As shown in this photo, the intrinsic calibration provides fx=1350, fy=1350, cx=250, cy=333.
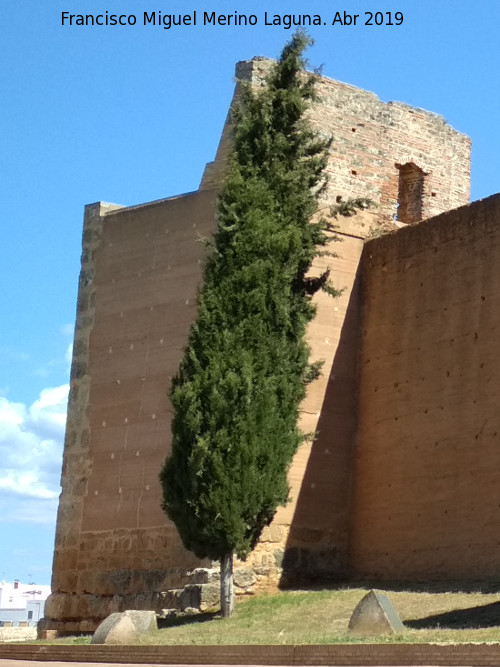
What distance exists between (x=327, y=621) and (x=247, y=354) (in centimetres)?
315

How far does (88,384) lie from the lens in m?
19.1

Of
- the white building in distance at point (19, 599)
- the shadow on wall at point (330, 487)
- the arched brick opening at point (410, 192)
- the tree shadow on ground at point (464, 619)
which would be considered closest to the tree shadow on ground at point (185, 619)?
the shadow on wall at point (330, 487)

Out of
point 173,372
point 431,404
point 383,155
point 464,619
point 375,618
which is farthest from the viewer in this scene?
point 383,155

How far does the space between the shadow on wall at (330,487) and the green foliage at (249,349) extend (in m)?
1.55

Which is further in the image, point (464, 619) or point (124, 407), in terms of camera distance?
point (124, 407)

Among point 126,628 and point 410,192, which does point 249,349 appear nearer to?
point 126,628

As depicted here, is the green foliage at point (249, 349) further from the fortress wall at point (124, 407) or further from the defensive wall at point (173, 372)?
the fortress wall at point (124, 407)

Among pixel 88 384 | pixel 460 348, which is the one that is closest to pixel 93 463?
pixel 88 384

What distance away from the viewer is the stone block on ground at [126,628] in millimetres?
13645

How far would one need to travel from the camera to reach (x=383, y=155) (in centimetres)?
1955

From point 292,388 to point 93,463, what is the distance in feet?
14.3

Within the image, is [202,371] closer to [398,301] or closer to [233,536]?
[233,536]

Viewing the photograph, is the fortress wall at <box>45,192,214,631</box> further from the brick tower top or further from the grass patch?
the grass patch

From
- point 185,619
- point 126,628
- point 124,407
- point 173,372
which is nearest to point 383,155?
point 173,372
